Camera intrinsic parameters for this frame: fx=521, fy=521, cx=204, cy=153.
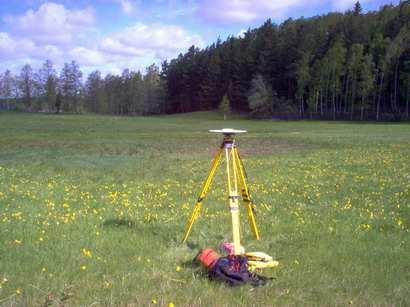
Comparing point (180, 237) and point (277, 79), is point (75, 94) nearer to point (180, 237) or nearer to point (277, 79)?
point (277, 79)

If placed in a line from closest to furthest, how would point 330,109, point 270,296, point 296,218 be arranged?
point 270,296 → point 296,218 → point 330,109

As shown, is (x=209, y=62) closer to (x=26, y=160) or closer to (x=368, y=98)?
(x=368, y=98)

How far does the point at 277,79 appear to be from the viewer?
128m

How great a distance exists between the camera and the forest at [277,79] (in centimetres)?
10062

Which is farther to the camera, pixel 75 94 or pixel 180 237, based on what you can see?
pixel 75 94

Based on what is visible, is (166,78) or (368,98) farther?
(166,78)

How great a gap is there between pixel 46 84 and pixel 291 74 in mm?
79884

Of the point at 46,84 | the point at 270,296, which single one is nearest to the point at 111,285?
the point at 270,296

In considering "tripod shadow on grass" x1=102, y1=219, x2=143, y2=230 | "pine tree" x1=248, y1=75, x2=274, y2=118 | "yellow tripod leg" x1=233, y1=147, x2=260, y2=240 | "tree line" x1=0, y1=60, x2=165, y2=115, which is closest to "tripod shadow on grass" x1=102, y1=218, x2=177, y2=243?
"tripod shadow on grass" x1=102, y1=219, x2=143, y2=230

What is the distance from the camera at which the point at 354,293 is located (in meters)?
6.08

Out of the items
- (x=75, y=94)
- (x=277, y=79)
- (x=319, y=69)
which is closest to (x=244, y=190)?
(x=319, y=69)

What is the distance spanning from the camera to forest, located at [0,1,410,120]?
100625mm

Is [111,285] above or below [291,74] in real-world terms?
below

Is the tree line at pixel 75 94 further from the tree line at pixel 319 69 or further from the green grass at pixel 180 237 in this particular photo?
the green grass at pixel 180 237
